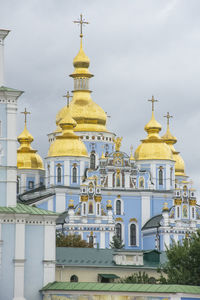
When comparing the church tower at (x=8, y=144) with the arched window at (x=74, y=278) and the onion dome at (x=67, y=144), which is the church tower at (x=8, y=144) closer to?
the arched window at (x=74, y=278)

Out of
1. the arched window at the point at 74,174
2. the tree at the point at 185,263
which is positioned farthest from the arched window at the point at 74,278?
the arched window at the point at 74,174

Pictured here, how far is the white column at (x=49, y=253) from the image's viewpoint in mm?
38219

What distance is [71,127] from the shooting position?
81312 millimetres

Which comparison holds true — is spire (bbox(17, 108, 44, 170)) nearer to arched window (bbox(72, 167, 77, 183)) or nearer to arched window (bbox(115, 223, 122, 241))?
arched window (bbox(72, 167, 77, 183))

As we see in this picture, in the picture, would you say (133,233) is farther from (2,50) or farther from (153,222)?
(2,50)

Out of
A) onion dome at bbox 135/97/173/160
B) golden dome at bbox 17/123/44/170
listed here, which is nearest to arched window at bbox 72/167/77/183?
onion dome at bbox 135/97/173/160

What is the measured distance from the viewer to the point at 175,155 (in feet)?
301

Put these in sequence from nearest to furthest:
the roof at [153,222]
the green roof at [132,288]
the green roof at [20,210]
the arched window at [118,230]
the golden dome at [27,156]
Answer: the green roof at [132,288]
the green roof at [20,210]
the roof at [153,222]
the arched window at [118,230]
the golden dome at [27,156]

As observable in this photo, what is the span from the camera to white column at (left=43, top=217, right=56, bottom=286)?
3822 cm

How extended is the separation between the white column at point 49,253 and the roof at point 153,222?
129 ft

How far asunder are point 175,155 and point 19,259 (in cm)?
5492

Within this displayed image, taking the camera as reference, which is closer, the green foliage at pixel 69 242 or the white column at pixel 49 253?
the white column at pixel 49 253

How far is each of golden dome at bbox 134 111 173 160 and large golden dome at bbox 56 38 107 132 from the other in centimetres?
353

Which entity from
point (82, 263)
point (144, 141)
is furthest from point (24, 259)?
point (144, 141)
